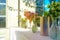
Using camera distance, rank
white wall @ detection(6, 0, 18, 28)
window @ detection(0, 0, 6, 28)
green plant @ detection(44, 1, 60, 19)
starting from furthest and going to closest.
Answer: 1. window @ detection(0, 0, 6, 28)
2. white wall @ detection(6, 0, 18, 28)
3. green plant @ detection(44, 1, 60, 19)

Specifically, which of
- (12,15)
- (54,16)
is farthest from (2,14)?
(54,16)

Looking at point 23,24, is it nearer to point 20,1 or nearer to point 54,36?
point 54,36

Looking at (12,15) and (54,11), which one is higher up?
(54,11)

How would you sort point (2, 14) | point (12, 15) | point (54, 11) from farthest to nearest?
point (2, 14) → point (12, 15) → point (54, 11)

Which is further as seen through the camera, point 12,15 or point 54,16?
point 12,15

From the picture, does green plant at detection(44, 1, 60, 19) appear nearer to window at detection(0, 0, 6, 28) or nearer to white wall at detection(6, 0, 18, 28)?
white wall at detection(6, 0, 18, 28)

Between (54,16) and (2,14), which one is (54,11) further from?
(2,14)

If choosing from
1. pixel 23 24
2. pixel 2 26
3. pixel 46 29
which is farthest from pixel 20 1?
pixel 46 29

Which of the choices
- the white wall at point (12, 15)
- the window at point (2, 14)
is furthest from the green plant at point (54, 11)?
the window at point (2, 14)

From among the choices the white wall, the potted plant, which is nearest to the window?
the white wall

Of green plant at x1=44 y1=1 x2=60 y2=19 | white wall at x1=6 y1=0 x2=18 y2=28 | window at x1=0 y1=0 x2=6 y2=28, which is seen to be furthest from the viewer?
window at x1=0 y1=0 x2=6 y2=28

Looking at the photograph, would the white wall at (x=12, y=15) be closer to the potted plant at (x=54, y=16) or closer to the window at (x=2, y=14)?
the window at (x=2, y=14)

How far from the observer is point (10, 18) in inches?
140

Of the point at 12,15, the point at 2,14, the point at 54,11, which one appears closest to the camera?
the point at 54,11
